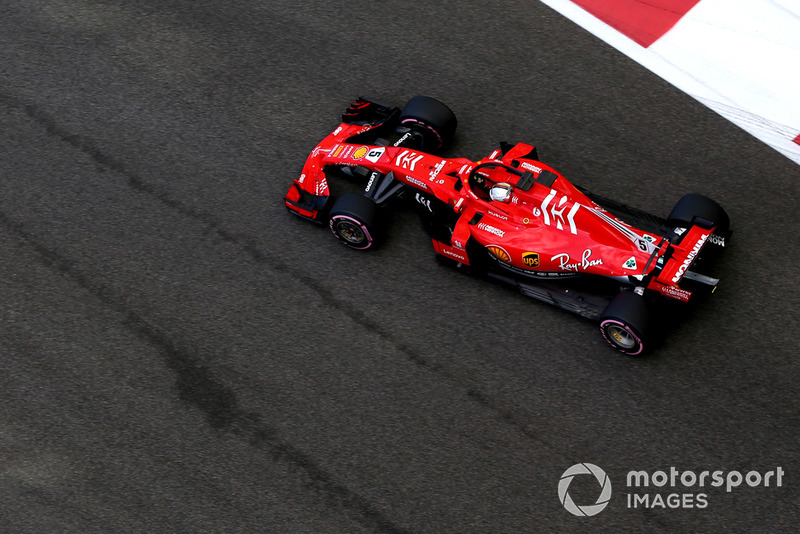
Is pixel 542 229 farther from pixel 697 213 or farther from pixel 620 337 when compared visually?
pixel 697 213

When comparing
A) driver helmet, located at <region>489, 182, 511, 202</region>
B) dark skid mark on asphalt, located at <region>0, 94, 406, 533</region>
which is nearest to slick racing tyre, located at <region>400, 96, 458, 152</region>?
driver helmet, located at <region>489, 182, 511, 202</region>

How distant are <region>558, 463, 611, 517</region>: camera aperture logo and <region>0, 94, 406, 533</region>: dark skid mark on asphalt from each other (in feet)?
Result: 4.37

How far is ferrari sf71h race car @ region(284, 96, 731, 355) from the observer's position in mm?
6176

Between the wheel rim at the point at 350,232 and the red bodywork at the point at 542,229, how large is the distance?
2.11 ft

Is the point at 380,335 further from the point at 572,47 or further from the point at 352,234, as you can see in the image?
the point at 572,47

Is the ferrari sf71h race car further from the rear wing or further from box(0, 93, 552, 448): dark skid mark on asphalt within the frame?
box(0, 93, 552, 448): dark skid mark on asphalt

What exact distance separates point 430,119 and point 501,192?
4.52 ft

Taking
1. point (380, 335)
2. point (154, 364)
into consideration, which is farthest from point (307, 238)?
point (154, 364)

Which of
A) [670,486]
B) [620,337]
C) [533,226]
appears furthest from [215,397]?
[670,486]

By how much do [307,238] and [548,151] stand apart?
2.68 meters

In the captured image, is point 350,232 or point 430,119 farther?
A: point 430,119

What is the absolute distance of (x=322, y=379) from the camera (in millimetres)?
6520

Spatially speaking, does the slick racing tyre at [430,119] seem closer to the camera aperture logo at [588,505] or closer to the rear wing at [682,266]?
the rear wing at [682,266]

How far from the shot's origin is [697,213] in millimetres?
6578
